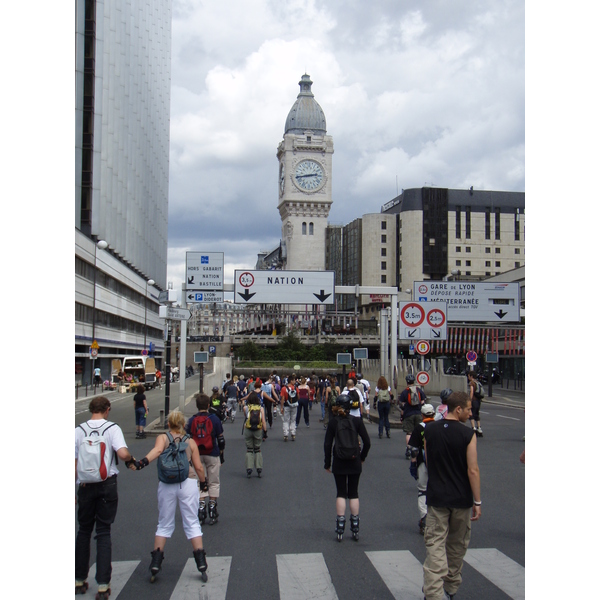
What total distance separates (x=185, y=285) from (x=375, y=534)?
1663 cm

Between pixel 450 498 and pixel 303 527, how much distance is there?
3.24m

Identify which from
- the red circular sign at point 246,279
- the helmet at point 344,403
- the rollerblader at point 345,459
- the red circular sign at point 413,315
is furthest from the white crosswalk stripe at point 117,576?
the red circular sign at point 246,279

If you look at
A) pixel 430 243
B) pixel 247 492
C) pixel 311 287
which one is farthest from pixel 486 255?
pixel 247 492

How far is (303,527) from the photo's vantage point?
850cm

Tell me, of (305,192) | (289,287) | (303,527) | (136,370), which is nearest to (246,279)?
(289,287)

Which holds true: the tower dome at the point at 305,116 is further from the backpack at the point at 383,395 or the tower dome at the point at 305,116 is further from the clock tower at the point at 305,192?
the backpack at the point at 383,395

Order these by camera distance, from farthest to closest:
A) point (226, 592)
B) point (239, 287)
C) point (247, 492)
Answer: point (239, 287), point (247, 492), point (226, 592)

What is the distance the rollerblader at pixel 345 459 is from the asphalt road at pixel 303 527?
304 millimetres

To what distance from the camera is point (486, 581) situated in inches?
254

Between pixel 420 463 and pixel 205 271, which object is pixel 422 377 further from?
pixel 420 463

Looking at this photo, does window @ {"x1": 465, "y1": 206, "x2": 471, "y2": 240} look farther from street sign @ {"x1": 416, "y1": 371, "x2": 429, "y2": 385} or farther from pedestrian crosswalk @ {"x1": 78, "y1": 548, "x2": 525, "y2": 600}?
pedestrian crosswalk @ {"x1": 78, "y1": 548, "x2": 525, "y2": 600}

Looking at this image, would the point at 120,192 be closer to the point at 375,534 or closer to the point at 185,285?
the point at 185,285

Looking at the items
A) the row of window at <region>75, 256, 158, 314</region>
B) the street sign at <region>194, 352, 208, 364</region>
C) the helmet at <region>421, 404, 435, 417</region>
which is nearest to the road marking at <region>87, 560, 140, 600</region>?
the helmet at <region>421, 404, 435, 417</region>

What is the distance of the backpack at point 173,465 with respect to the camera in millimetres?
6734
